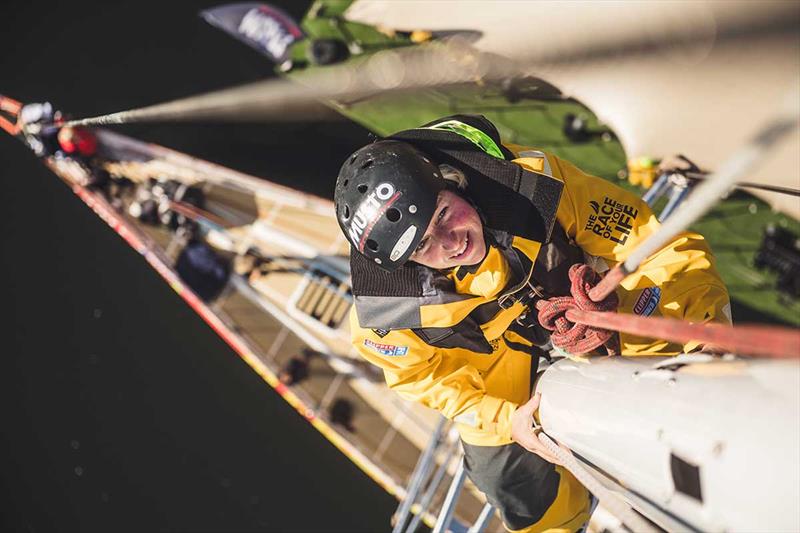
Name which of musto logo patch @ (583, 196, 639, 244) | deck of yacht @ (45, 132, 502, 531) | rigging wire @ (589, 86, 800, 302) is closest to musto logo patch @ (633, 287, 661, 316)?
musto logo patch @ (583, 196, 639, 244)

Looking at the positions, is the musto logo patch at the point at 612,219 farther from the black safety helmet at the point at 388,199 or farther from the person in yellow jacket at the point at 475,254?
the black safety helmet at the point at 388,199

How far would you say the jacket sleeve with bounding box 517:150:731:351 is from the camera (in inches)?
98.7

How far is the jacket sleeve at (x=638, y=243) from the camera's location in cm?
251

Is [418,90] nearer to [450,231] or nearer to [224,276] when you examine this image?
[224,276]

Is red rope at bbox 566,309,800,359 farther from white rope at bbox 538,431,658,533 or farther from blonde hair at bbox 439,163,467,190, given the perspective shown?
blonde hair at bbox 439,163,467,190

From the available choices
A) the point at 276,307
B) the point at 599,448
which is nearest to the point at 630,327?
the point at 599,448

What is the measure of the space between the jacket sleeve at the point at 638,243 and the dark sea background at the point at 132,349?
4.43 metres

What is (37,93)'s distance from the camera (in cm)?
785

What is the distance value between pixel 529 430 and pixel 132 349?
6.15m

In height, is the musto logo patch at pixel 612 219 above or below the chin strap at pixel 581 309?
above

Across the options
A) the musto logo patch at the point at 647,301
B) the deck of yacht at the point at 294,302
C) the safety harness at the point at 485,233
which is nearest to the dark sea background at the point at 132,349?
the deck of yacht at the point at 294,302

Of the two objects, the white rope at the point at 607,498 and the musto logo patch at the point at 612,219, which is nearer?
the white rope at the point at 607,498

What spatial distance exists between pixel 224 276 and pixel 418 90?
282 centimetres

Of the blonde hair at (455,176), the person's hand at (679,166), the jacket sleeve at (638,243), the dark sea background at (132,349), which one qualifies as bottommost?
the dark sea background at (132,349)
